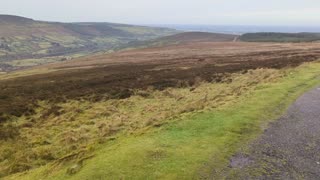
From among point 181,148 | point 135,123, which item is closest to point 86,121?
point 135,123

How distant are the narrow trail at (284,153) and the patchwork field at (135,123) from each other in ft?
2.44

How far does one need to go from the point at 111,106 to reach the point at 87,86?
1183 cm

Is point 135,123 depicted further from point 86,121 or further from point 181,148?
point 181,148

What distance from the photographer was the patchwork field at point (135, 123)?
1524 cm

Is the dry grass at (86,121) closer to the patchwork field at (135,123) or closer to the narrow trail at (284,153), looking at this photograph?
the patchwork field at (135,123)

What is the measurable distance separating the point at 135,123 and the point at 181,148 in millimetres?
8458

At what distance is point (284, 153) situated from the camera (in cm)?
1572

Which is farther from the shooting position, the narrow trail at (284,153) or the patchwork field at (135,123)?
the patchwork field at (135,123)

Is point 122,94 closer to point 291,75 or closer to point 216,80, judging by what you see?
point 216,80

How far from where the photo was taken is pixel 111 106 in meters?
32.1

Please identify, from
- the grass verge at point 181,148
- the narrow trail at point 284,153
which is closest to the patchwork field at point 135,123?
the grass verge at point 181,148

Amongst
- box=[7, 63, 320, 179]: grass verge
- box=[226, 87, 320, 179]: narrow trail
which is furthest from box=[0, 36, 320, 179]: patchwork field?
box=[226, 87, 320, 179]: narrow trail

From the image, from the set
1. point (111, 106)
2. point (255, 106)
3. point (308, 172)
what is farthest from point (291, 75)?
point (308, 172)

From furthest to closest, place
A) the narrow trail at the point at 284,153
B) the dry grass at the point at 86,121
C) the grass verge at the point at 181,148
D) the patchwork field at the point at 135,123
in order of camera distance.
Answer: the dry grass at the point at 86,121 < the patchwork field at the point at 135,123 < the grass verge at the point at 181,148 < the narrow trail at the point at 284,153
